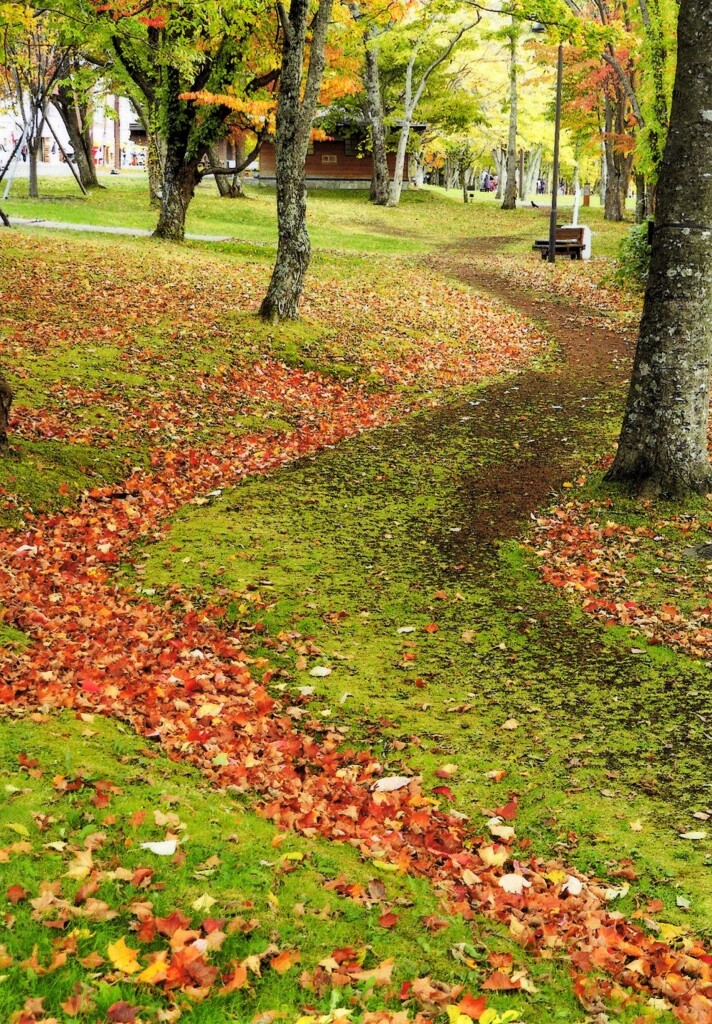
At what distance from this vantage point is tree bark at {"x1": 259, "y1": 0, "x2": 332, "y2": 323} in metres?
15.2

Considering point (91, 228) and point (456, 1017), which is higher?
point (91, 228)

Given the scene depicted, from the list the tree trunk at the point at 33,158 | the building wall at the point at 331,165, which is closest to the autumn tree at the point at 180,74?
the tree trunk at the point at 33,158

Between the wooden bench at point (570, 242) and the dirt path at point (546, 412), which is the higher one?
the wooden bench at point (570, 242)

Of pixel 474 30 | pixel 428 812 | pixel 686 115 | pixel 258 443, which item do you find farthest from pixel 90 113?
pixel 428 812

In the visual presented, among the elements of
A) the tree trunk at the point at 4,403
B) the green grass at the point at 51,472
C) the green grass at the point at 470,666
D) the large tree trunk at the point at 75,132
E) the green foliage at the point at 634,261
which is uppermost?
the large tree trunk at the point at 75,132

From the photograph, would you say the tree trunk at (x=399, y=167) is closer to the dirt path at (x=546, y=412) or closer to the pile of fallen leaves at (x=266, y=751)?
the dirt path at (x=546, y=412)

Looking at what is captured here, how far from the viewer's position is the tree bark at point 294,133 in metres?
15.2

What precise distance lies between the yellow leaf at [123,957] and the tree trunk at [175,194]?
24698mm

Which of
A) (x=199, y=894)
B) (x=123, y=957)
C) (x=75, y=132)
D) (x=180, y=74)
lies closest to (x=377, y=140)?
(x=75, y=132)

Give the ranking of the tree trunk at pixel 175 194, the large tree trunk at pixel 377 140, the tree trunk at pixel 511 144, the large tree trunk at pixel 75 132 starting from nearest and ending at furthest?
the tree trunk at pixel 175 194 → the large tree trunk at pixel 75 132 → the tree trunk at pixel 511 144 → the large tree trunk at pixel 377 140

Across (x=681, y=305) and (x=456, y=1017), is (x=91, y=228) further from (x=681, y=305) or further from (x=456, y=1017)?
(x=456, y=1017)

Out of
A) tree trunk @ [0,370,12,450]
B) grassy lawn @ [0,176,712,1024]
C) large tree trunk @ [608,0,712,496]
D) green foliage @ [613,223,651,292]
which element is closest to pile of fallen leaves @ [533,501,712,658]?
grassy lawn @ [0,176,712,1024]

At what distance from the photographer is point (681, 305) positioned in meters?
9.01

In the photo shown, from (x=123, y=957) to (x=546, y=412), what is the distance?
11.5m
